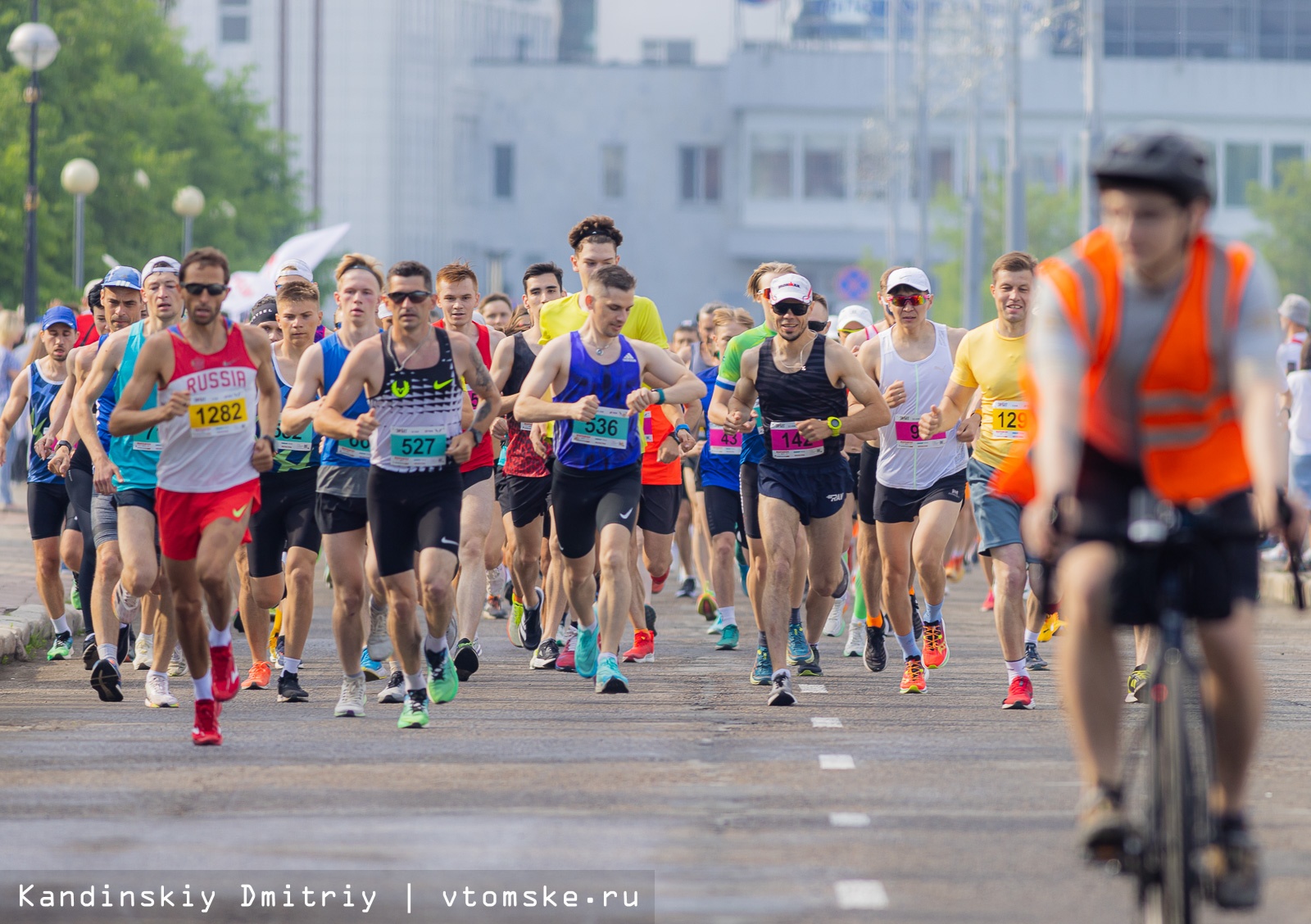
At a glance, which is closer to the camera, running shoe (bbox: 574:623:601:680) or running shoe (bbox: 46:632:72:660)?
running shoe (bbox: 574:623:601:680)

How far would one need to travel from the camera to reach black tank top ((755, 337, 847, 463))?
1106 cm

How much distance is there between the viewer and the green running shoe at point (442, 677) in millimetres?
10289

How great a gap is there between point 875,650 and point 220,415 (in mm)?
4385

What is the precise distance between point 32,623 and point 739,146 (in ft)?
216

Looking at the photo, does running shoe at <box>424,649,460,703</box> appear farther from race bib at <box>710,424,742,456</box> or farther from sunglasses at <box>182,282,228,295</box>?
race bib at <box>710,424,742,456</box>

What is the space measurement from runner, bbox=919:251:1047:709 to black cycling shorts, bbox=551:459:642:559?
57.9 inches

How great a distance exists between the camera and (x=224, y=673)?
9812mm

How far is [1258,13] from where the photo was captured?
278 ft

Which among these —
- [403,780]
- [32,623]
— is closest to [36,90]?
[32,623]

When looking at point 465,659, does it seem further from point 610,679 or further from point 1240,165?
point 1240,165

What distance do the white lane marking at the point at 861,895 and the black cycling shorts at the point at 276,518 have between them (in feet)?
17.5

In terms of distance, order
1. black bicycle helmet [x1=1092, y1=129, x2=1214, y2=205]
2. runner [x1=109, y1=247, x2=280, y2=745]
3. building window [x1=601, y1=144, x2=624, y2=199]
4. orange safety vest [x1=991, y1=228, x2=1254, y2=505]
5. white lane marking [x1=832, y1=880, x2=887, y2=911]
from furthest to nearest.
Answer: building window [x1=601, y1=144, x2=624, y2=199] < runner [x1=109, y1=247, x2=280, y2=745] < white lane marking [x1=832, y1=880, x2=887, y2=911] < orange safety vest [x1=991, y1=228, x2=1254, y2=505] < black bicycle helmet [x1=1092, y1=129, x2=1214, y2=205]

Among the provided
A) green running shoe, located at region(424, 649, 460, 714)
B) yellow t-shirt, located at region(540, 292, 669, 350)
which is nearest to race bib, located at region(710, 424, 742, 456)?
yellow t-shirt, located at region(540, 292, 669, 350)

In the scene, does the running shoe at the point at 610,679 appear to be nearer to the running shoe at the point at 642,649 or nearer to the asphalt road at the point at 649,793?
the asphalt road at the point at 649,793
